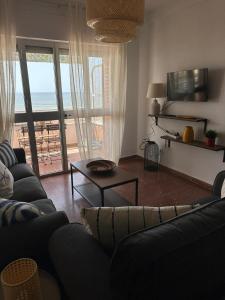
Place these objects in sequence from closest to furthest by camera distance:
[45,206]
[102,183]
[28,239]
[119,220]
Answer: [119,220]
[28,239]
[45,206]
[102,183]

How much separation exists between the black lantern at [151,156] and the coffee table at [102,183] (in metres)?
1.30

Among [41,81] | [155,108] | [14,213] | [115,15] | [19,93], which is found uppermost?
[115,15]

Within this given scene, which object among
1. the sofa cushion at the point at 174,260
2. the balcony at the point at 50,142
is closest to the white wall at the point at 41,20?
the balcony at the point at 50,142

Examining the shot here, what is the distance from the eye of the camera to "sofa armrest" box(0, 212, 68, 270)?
3.48ft

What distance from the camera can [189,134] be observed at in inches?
122

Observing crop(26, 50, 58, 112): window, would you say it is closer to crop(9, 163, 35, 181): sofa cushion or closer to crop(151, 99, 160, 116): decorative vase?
crop(9, 163, 35, 181): sofa cushion

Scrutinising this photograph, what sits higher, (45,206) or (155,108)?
(155,108)

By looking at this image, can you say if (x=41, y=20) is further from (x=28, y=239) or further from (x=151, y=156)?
(x=28, y=239)

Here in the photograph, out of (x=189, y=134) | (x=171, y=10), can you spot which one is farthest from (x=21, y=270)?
(x=171, y=10)

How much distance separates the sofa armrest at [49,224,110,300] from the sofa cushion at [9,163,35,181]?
147 centimetres

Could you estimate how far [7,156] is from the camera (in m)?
2.56

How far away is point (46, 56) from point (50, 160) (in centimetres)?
169

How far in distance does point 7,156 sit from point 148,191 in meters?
1.86

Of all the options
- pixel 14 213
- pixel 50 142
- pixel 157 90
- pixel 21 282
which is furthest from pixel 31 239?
pixel 157 90
